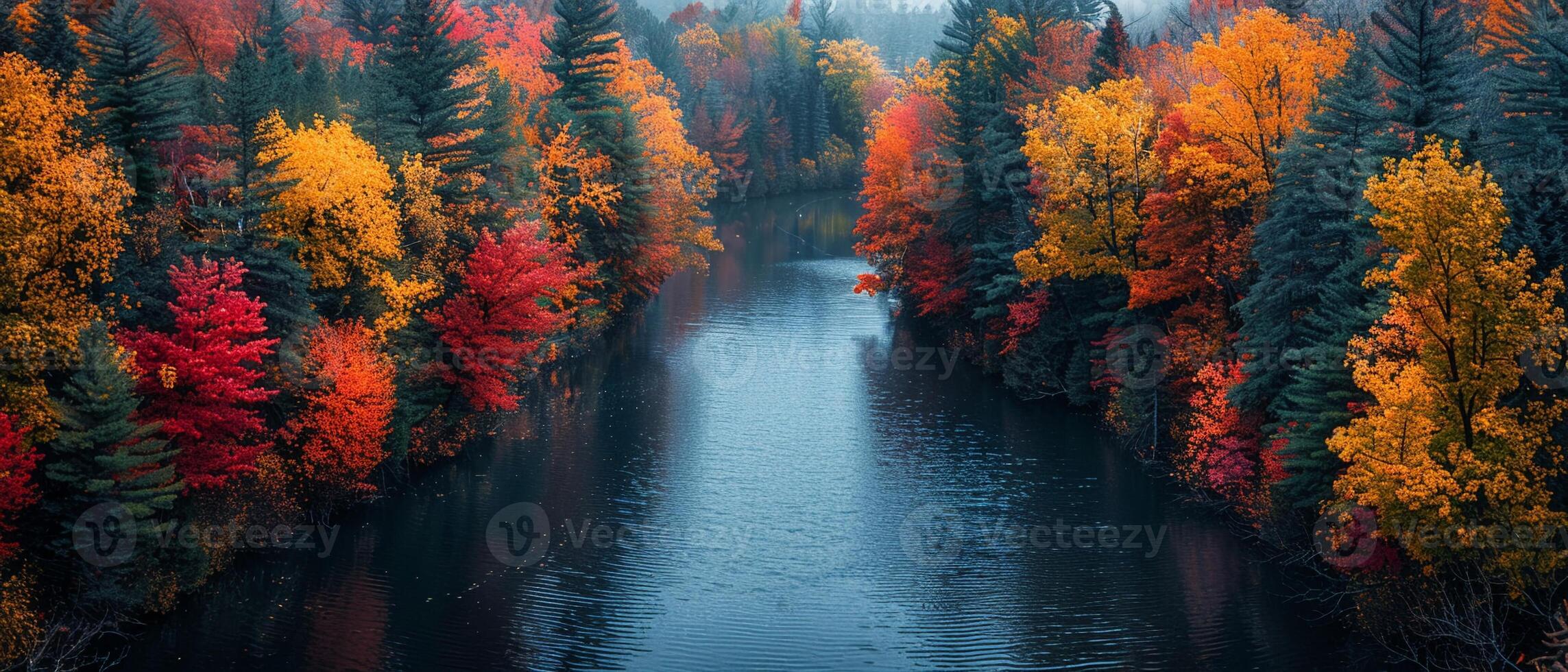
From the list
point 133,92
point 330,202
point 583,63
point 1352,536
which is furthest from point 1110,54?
point 133,92

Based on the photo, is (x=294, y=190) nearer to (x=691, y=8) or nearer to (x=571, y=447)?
(x=571, y=447)

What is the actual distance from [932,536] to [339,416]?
55.6 ft

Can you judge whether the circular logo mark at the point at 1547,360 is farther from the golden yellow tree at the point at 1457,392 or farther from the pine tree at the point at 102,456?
the pine tree at the point at 102,456

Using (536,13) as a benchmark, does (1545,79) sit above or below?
below

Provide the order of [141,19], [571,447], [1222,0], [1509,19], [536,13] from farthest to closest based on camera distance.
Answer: [536,13], [1222,0], [1509,19], [571,447], [141,19]

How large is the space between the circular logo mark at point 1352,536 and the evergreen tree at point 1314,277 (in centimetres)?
152

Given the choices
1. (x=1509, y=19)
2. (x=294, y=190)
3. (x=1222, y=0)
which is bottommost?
(x=294, y=190)

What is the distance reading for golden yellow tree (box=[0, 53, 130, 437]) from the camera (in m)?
26.2

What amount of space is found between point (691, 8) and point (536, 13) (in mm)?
50610

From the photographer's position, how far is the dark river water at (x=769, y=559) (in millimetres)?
27203

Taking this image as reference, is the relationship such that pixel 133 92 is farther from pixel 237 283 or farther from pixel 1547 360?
pixel 1547 360

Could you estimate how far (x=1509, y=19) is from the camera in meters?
46.0

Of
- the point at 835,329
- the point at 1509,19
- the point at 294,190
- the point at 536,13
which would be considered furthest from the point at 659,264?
the point at 536,13

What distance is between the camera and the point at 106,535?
1039 inches
